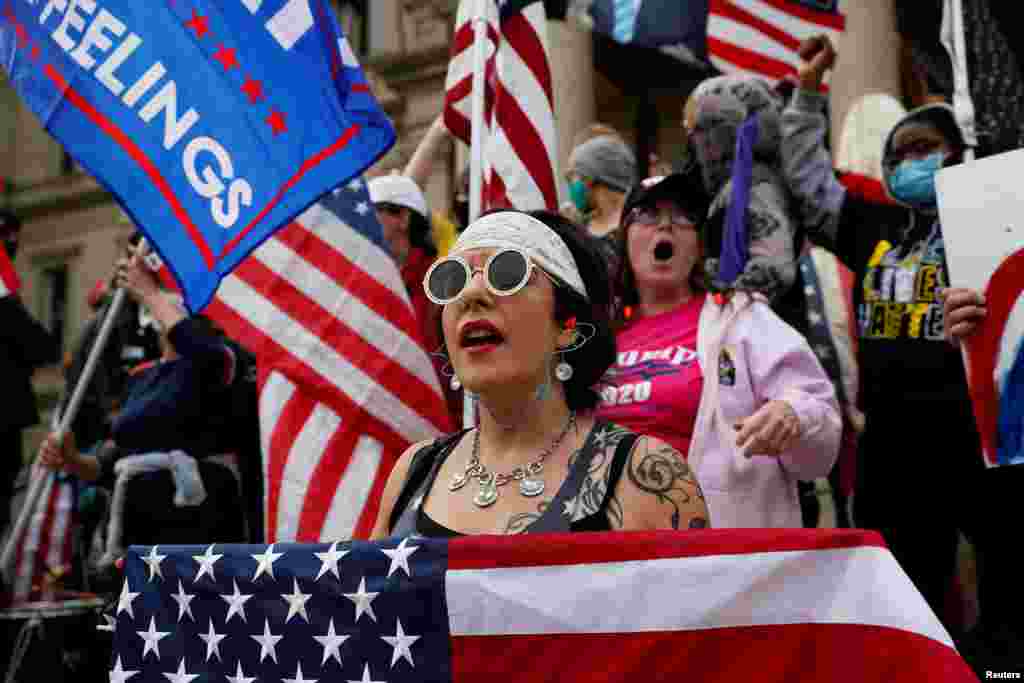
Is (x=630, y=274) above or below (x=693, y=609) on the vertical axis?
above

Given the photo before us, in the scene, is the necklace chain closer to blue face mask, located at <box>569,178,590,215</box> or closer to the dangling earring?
the dangling earring

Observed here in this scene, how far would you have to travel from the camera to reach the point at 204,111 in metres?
4.45

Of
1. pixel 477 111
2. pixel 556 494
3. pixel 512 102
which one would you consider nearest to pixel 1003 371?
pixel 556 494

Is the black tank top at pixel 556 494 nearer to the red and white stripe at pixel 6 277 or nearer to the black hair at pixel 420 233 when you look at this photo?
the black hair at pixel 420 233

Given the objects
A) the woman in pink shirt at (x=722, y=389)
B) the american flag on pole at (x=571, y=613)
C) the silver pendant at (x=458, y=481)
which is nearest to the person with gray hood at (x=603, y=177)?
the woman in pink shirt at (x=722, y=389)

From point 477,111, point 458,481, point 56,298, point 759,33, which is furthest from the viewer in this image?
point 56,298

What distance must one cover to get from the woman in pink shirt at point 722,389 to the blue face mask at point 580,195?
193cm

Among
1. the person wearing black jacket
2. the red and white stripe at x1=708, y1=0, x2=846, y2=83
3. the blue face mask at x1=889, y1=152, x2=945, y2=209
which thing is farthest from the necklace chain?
the person wearing black jacket

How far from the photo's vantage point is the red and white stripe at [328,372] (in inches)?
203

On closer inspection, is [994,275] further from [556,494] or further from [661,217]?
[556,494]

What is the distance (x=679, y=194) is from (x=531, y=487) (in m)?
1.88

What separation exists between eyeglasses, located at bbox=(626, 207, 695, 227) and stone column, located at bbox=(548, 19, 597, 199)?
8529mm

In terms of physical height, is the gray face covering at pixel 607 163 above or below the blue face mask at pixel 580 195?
above

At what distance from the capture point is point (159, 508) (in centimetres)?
557
